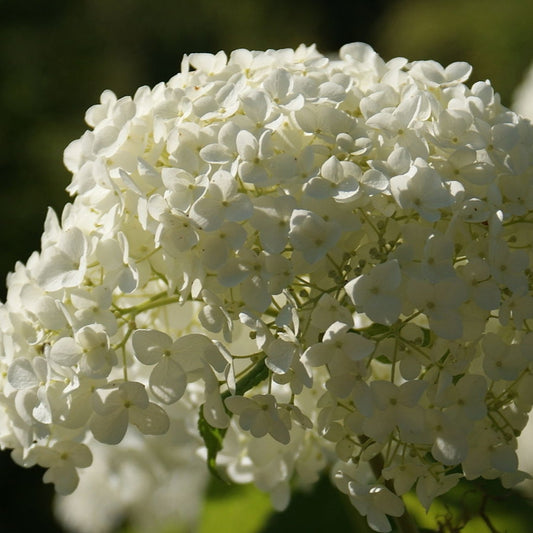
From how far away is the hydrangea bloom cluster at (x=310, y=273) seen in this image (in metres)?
0.61

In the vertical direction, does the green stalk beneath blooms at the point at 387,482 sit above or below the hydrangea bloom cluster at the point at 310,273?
below

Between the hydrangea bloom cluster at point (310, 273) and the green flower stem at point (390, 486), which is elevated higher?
the hydrangea bloom cluster at point (310, 273)

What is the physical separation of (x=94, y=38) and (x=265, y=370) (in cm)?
574

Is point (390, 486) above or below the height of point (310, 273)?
below

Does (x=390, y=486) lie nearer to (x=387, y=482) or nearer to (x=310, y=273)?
(x=387, y=482)

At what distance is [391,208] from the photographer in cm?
63

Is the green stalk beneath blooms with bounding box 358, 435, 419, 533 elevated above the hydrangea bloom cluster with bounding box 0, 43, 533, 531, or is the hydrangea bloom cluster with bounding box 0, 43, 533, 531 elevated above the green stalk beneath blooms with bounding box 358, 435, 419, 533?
the hydrangea bloom cluster with bounding box 0, 43, 533, 531

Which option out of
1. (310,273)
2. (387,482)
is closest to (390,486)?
(387,482)

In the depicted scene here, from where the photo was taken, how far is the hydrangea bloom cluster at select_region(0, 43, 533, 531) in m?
0.61

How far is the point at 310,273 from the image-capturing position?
25.1 inches

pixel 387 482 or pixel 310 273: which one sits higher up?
pixel 310 273

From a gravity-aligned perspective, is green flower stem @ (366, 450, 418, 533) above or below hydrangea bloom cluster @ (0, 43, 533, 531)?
below

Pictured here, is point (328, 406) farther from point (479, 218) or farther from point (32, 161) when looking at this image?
point (32, 161)

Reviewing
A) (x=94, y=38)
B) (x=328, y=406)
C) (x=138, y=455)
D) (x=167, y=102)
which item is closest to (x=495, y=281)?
(x=328, y=406)
